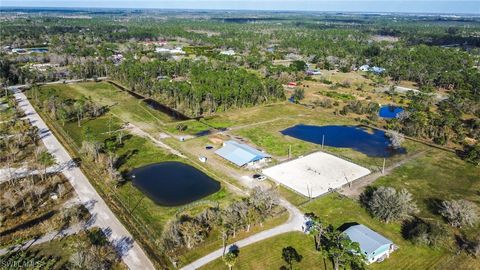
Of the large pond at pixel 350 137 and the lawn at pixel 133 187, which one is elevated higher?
the large pond at pixel 350 137

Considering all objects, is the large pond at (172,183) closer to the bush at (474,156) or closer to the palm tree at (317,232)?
the palm tree at (317,232)

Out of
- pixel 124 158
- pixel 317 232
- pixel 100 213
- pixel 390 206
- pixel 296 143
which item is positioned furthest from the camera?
pixel 296 143

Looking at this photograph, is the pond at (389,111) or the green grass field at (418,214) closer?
the green grass field at (418,214)

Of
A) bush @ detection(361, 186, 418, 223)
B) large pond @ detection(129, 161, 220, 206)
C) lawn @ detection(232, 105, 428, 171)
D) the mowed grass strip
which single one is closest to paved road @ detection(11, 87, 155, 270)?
large pond @ detection(129, 161, 220, 206)

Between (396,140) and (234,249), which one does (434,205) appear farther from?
(234,249)

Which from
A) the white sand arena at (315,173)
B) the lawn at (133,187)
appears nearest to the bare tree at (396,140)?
the white sand arena at (315,173)

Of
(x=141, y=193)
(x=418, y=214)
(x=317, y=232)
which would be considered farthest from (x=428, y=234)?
(x=141, y=193)

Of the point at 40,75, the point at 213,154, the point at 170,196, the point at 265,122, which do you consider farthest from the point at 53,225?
the point at 40,75
